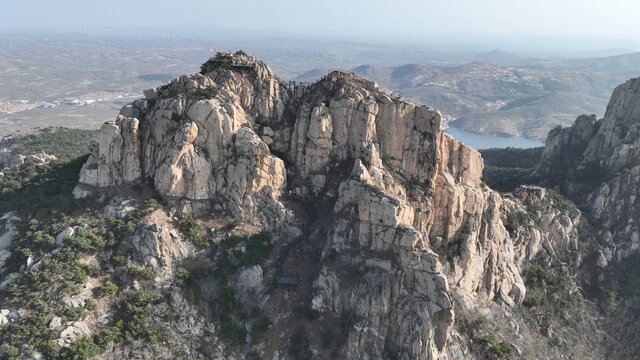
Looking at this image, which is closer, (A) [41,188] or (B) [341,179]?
(B) [341,179]

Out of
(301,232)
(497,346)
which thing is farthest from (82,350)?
(497,346)

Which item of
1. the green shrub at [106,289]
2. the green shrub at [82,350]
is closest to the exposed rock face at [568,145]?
the green shrub at [106,289]

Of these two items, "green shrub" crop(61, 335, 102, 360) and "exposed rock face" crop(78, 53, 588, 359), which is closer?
"green shrub" crop(61, 335, 102, 360)

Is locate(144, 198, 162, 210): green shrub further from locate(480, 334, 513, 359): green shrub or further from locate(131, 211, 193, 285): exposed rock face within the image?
locate(480, 334, 513, 359): green shrub

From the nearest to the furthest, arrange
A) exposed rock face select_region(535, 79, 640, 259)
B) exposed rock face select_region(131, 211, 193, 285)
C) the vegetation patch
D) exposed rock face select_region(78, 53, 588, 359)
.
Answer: exposed rock face select_region(78, 53, 588, 359) < exposed rock face select_region(131, 211, 193, 285) < exposed rock face select_region(535, 79, 640, 259) < the vegetation patch

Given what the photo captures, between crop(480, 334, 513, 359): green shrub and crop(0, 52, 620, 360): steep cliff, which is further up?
crop(0, 52, 620, 360): steep cliff

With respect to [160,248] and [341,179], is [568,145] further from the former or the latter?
[160,248]

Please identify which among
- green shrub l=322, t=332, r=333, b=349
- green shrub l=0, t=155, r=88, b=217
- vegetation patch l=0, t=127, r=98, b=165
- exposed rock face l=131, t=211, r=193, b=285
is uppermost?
green shrub l=0, t=155, r=88, b=217

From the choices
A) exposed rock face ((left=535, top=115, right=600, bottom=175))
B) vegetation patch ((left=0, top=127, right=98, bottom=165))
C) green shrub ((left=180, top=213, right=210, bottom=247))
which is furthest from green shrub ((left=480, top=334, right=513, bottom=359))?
vegetation patch ((left=0, top=127, right=98, bottom=165))

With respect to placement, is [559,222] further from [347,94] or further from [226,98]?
[226,98]
